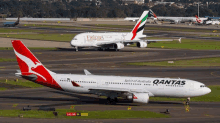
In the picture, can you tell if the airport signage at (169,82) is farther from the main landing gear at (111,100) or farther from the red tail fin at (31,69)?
the red tail fin at (31,69)

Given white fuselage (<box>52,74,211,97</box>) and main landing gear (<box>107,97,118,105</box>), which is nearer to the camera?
white fuselage (<box>52,74,211,97</box>)

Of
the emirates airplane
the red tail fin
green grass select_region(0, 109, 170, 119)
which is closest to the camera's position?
green grass select_region(0, 109, 170, 119)

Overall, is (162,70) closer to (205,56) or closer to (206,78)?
(206,78)

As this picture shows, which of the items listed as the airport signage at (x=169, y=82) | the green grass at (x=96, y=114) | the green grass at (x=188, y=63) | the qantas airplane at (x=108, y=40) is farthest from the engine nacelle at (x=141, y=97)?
the qantas airplane at (x=108, y=40)

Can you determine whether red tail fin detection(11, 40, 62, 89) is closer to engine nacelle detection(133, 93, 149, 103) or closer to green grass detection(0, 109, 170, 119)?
green grass detection(0, 109, 170, 119)

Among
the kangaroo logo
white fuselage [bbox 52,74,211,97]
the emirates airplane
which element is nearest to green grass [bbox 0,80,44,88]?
the kangaroo logo

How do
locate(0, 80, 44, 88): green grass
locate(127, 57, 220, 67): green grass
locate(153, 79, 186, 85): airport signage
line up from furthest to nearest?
1. locate(127, 57, 220, 67): green grass
2. locate(0, 80, 44, 88): green grass
3. locate(153, 79, 186, 85): airport signage

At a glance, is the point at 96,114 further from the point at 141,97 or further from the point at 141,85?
the point at 141,85
